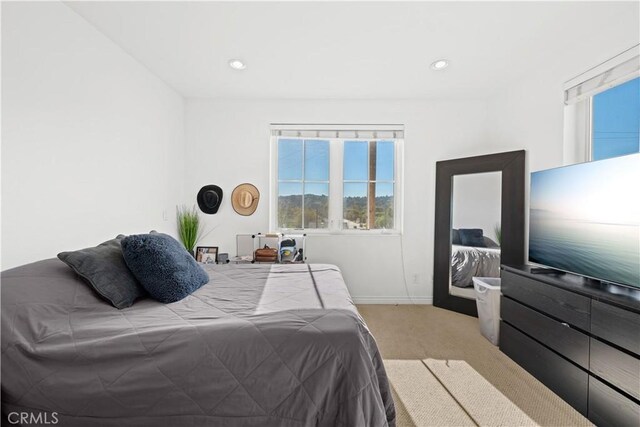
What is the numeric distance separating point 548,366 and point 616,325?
1.99 feet

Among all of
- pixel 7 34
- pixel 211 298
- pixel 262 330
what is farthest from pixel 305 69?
pixel 262 330

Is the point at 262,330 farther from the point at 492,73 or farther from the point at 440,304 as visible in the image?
the point at 492,73

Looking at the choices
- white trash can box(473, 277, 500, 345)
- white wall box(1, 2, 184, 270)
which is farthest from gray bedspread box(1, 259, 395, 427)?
white trash can box(473, 277, 500, 345)

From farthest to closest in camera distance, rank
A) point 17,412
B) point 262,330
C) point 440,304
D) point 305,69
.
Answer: point 440,304 → point 305,69 → point 262,330 → point 17,412

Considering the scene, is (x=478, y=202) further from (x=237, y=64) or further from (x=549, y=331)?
(x=237, y=64)

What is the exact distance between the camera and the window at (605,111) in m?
1.97

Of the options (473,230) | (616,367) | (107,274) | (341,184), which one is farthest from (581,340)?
(107,274)

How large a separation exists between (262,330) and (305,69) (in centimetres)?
244

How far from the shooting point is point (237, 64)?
2689mm

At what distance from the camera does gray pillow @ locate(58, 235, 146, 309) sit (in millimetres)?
1461

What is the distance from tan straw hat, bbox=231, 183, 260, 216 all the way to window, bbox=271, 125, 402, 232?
243mm

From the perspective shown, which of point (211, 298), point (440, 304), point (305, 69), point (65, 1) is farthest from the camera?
point (440, 304)

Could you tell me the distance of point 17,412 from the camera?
41.9 inches
